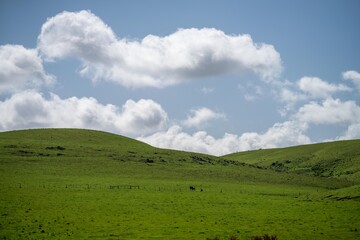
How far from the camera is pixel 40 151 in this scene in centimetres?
10431

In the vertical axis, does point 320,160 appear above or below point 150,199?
above

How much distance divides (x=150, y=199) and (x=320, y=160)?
102212 millimetres

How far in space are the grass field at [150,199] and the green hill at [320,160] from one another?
975cm

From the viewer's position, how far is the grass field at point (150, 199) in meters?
36.5

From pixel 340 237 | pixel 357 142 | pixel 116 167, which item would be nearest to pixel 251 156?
pixel 357 142

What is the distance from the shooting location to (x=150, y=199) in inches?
2226

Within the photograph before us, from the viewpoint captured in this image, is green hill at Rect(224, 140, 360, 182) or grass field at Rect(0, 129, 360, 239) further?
green hill at Rect(224, 140, 360, 182)

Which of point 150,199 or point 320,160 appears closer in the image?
point 150,199

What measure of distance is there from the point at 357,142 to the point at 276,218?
4959 inches

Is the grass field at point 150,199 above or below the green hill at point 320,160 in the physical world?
below

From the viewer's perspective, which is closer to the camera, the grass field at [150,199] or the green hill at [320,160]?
the grass field at [150,199]

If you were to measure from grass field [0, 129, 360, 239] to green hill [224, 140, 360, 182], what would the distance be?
975 centimetres

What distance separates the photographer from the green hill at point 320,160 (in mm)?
123438

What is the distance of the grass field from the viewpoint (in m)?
36.5
